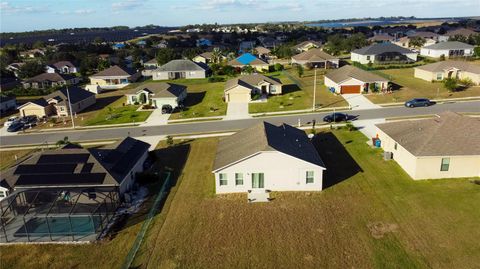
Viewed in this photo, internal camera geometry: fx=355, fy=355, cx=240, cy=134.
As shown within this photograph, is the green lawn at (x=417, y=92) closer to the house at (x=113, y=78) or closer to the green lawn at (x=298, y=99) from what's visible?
the green lawn at (x=298, y=99)

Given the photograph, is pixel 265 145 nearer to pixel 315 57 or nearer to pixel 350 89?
pixel 350 89

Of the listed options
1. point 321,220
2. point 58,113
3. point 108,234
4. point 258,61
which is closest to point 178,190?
point 108,234

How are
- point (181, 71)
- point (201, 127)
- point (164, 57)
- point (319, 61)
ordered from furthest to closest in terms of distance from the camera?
point (164, 57) < point (319, 61) < point (181, 71) < point (201, 127)

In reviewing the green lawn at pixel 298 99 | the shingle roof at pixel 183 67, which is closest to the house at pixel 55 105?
the green lawn at pixel 298 99

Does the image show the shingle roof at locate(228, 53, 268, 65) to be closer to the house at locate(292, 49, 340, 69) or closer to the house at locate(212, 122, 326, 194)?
the house at locate(292, 49, 340, 69)

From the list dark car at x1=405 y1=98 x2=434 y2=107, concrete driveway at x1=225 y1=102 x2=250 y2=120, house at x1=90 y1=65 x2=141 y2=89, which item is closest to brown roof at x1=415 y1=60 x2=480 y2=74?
dark car at x1=405 y1=98 x2=434 y2=107

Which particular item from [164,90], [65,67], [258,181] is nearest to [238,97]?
[164,90]

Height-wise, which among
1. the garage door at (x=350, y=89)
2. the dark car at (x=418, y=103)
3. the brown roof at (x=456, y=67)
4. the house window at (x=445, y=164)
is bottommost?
the house window at (x=445, y=164)

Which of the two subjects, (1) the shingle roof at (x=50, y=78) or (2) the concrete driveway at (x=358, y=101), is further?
(1) the shingle roof at (x=50, y=78)
